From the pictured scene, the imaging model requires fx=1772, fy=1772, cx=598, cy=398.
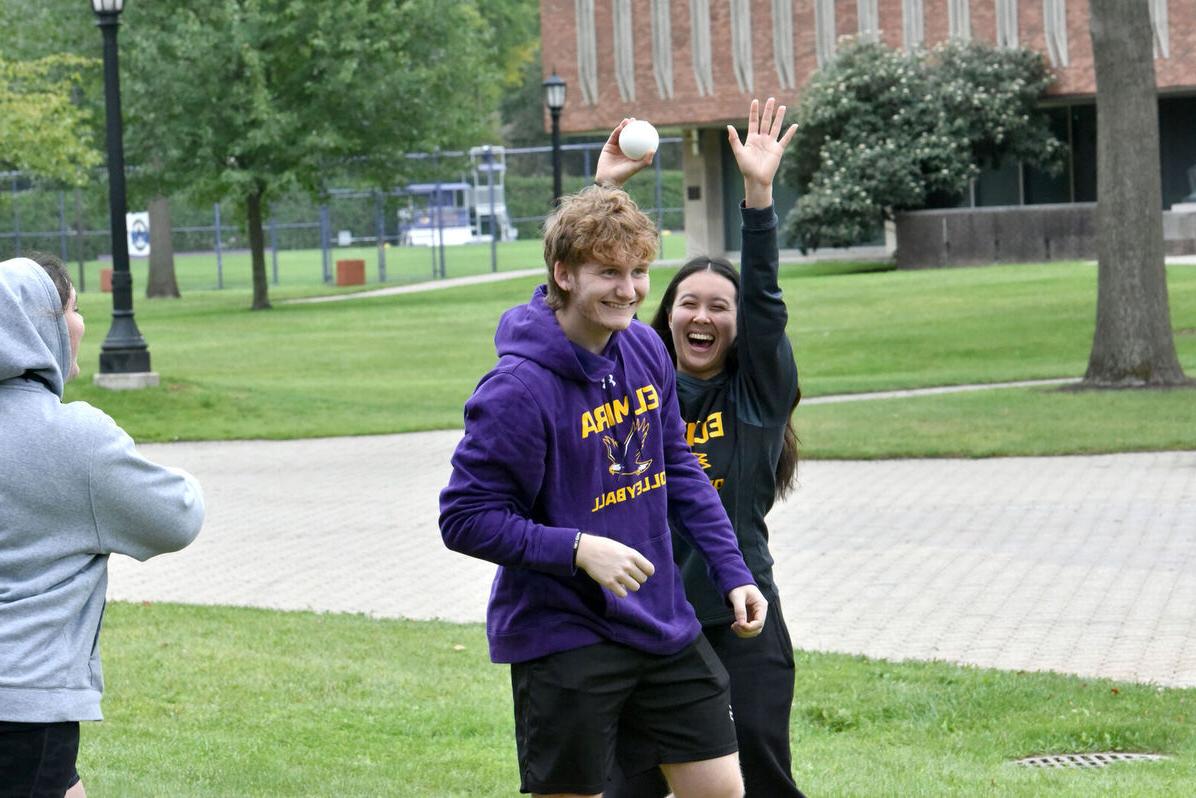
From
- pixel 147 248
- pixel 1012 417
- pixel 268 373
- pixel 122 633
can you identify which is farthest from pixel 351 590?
pixel 147 248

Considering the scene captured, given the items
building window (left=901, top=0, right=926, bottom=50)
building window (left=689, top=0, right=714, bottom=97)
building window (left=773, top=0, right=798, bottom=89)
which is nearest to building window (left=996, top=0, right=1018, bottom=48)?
building window (left=901, top=0, right=926, bottom=50)

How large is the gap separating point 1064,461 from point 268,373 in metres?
13.8

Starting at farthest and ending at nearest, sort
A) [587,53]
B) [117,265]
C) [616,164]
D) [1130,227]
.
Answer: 1. [587,53]
2. [117,265]
3. [1130,227]
4. [616,164]

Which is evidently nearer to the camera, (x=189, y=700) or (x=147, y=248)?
(x=189, y=700)

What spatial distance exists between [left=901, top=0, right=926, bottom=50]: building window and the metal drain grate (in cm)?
3809

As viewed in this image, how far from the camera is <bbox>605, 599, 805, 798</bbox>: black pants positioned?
4125 mm

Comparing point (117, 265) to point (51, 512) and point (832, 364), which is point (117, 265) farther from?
point (51, 512)

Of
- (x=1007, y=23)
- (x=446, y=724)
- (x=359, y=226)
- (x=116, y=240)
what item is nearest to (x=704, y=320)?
(x=446, y=724)

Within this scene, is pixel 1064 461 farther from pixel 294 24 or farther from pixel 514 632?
pixel 294 24

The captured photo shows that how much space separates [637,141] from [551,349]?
2.82ft

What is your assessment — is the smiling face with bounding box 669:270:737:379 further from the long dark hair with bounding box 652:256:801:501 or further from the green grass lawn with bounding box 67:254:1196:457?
the green grass lawn with bounding box 67:254:1196:457

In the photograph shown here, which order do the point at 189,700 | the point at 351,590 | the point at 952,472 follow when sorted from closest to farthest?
the point at 189,700 < the point at 351,590 < the point at 952,472

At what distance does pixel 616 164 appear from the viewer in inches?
172

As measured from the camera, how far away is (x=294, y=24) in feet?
119
